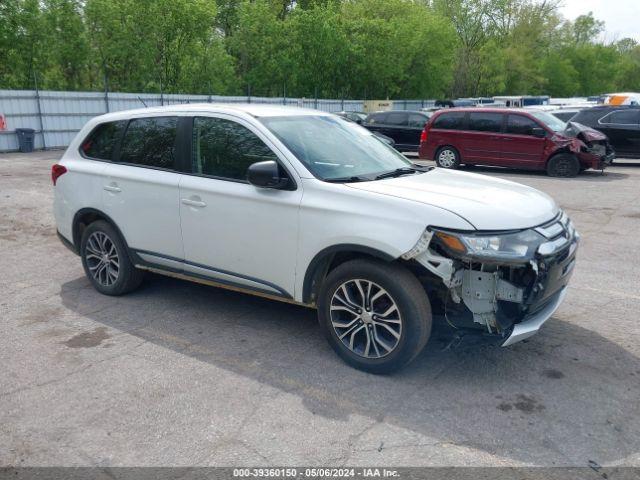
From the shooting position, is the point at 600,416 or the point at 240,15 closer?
the point at 600,416

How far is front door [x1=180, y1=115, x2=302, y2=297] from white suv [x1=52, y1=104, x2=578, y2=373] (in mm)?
11

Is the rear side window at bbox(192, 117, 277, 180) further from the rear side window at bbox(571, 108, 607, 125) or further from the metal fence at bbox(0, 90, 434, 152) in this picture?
the metal fence at bbox(0, 90, 434, 152)

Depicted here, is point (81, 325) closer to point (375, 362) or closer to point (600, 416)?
point (375, 362)

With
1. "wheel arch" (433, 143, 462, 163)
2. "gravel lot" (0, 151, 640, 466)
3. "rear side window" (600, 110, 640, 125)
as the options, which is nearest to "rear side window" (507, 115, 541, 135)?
"wheel arch" (433, 143, 462, 163)

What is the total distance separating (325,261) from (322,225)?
271 mm

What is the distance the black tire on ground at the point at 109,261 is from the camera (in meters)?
5.37

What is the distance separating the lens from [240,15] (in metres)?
37.2

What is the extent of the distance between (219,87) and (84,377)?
104 ft

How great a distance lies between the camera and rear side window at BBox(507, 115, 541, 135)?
14578 millimetres

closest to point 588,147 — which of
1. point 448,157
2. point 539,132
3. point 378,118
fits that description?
point 539,132

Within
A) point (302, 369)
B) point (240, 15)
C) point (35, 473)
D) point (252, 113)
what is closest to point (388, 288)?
point (302, 369)

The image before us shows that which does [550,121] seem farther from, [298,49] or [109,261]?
[298,49]

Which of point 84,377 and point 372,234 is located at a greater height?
point 372,234

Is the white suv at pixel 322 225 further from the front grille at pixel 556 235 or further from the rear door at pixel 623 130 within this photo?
the rear door at pixel 623 130
